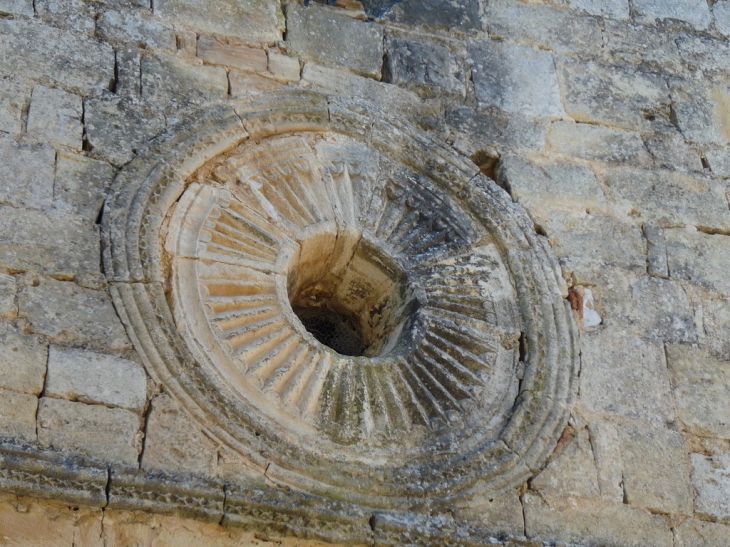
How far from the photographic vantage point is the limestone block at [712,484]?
18.4 feet

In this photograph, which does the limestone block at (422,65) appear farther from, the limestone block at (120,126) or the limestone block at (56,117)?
Result: the limestone block at (56,117)

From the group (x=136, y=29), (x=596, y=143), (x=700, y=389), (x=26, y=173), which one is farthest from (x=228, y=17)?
(x=700, y=389)

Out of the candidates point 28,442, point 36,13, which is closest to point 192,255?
point 28,442

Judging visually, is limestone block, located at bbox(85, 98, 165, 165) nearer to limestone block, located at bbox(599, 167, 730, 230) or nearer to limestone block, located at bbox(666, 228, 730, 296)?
limestone block, located at bbox(599, 167, 730, 230)

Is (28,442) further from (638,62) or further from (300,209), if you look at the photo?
(638,62)

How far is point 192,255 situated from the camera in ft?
18.5

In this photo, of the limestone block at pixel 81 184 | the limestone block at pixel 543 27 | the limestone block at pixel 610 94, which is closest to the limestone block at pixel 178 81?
the limestone block at pixel 81 184

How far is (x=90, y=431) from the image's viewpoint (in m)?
4.81

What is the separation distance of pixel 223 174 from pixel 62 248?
1053mm

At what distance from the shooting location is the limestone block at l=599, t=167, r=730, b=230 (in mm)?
6777

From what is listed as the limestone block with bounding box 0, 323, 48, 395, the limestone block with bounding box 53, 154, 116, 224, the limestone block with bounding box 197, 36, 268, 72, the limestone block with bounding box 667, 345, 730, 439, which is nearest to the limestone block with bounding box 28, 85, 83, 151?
the limestone block with bounding box 53, 154, 116, 224

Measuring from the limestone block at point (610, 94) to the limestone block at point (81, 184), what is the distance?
3013 millimetres

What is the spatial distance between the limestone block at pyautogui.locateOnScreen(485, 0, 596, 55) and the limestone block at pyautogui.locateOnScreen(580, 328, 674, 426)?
2.26 m

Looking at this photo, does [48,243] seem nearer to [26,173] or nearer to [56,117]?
[26,173]
